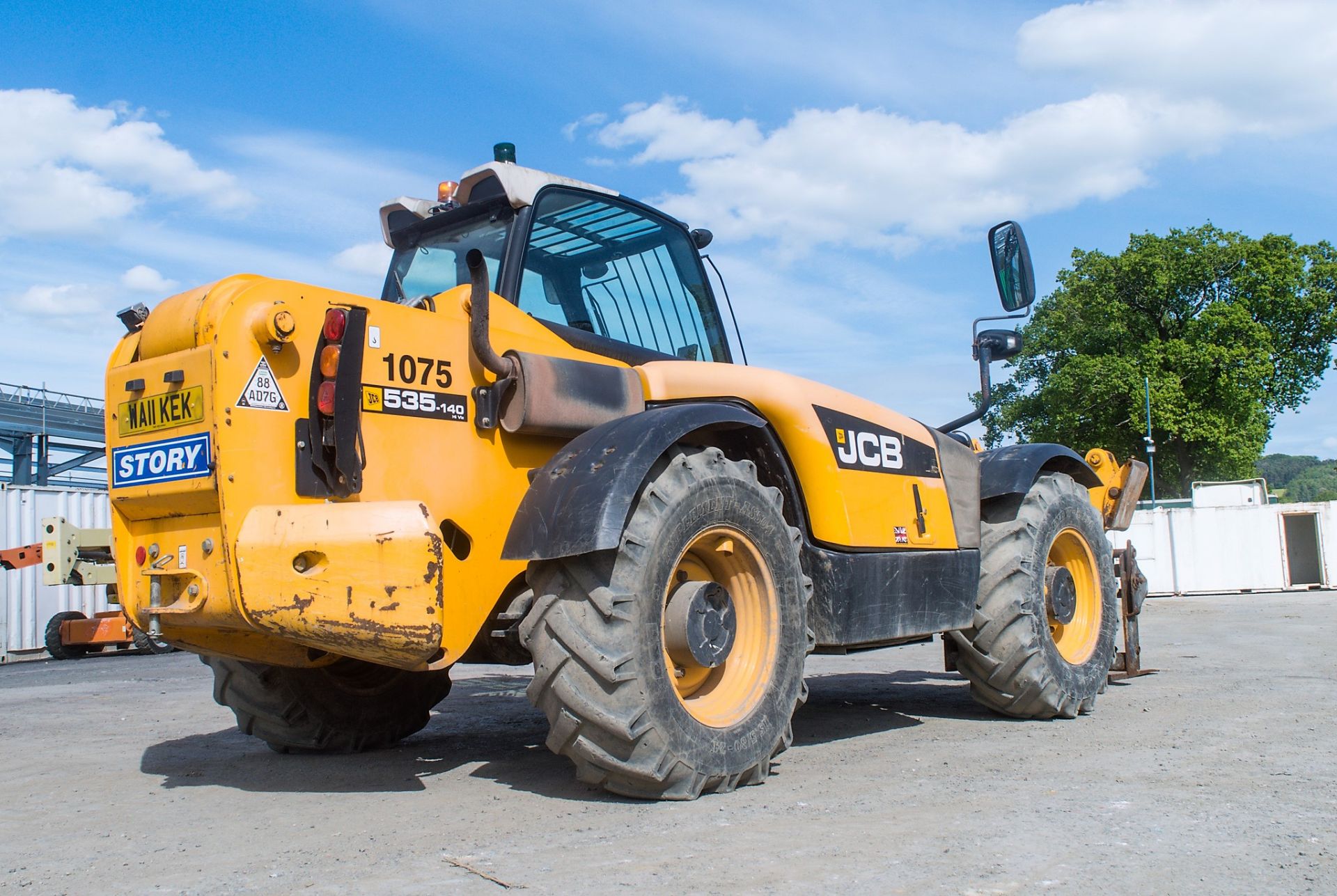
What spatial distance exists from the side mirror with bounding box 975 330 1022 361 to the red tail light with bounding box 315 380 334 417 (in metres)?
3.79

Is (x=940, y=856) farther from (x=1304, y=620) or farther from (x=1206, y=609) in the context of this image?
(x=1206, y=609)

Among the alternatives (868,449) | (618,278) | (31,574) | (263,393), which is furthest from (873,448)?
(31,574)

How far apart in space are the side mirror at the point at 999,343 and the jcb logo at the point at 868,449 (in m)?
0.88

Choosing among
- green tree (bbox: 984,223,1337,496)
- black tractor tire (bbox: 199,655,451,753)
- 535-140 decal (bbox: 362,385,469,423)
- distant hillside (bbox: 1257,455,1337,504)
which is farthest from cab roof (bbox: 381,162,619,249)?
distant hillside (bbox: 1257,455,1337,504)

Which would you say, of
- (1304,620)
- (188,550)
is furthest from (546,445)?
(1304,620)

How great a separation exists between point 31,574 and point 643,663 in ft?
57.0

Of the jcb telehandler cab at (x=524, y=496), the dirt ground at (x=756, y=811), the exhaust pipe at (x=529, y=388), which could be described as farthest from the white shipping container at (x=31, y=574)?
the exhaust pipe at (x=529, y=388)

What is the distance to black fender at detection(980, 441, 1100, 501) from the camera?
6.63 meters

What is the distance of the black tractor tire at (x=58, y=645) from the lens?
17.1 metres

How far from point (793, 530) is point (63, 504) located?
17.3m

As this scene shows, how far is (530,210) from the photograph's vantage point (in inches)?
203

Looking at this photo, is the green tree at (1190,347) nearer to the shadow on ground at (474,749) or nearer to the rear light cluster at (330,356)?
the shadow on ground at (474,749)

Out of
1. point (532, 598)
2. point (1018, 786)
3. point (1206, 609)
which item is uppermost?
point (532, 598)

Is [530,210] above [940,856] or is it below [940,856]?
above
